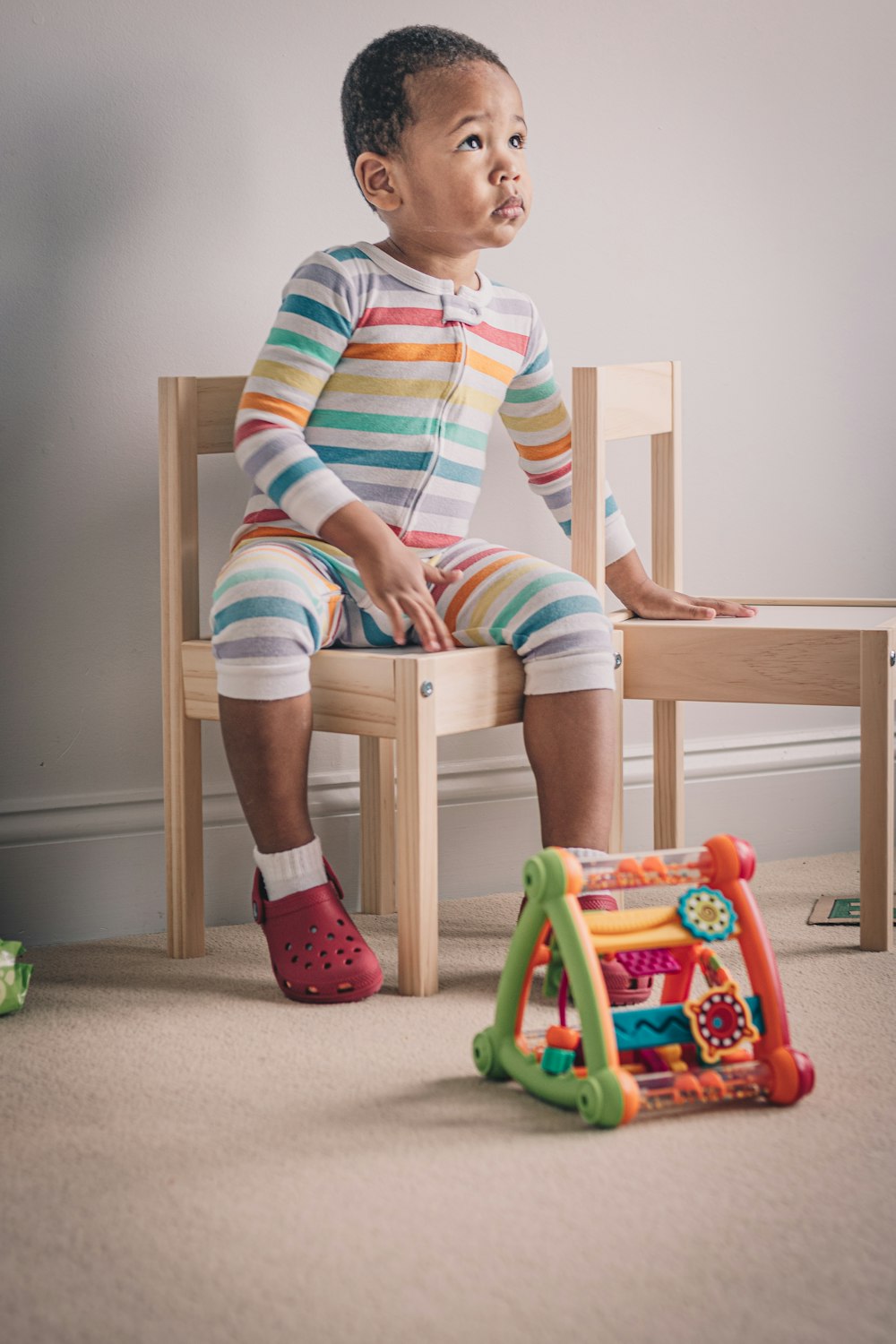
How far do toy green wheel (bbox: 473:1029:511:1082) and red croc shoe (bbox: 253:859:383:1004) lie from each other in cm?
20

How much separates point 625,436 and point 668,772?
0.41 meters

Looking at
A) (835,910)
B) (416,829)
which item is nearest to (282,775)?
(416,829)

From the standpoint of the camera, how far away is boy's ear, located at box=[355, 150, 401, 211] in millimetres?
1314

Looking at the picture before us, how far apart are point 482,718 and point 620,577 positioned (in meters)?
0.34

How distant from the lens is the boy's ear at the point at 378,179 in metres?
1.31

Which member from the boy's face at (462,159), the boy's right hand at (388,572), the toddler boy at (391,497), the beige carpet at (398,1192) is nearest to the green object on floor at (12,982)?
the beige carpet at (398,1192)

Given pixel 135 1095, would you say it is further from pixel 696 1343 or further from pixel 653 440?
pixel 653 440

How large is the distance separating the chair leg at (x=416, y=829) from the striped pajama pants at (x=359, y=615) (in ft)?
0.32

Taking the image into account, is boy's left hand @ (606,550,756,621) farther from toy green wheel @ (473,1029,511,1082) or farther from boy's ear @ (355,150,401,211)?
toy green wheel @ (473,1029,511,1082)

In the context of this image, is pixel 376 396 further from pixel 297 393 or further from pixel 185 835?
pixel 185 835

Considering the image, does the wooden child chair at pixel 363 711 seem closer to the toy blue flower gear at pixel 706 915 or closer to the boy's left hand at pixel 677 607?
the boy's left hand at pixel 677 607

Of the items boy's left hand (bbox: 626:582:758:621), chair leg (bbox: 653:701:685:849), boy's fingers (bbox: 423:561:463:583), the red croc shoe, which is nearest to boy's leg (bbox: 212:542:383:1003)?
the red croc shoe

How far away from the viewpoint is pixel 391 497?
133cm

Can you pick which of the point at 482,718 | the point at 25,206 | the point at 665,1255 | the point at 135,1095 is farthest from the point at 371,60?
the point at 665,1255
